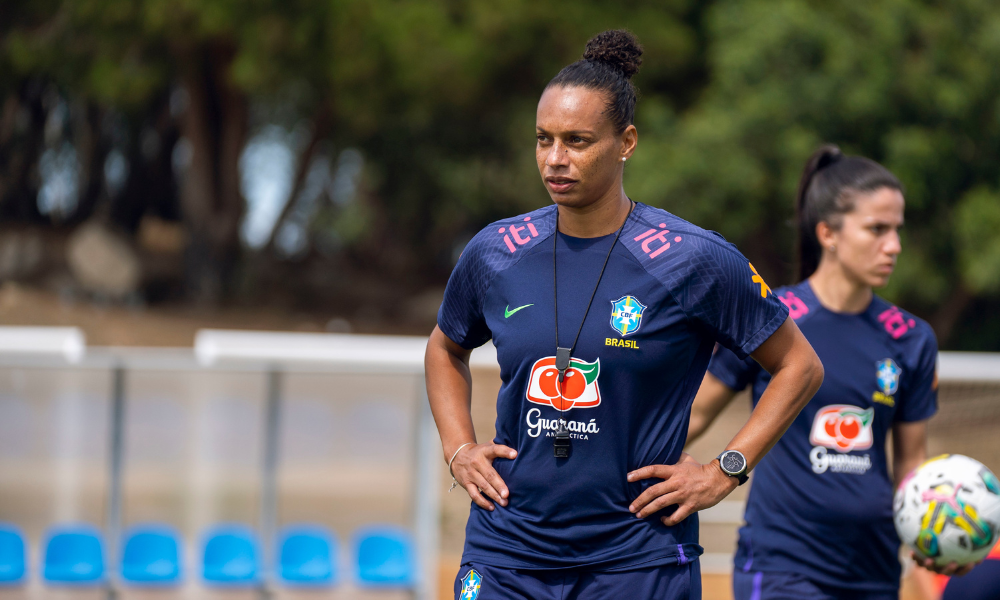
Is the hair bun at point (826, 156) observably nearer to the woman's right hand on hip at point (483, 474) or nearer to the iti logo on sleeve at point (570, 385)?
the iti logo on sleeve at point (570, 385)

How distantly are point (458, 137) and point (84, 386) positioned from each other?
58.8 feet

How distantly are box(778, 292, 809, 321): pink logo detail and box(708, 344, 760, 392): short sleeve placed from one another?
0.96 ft

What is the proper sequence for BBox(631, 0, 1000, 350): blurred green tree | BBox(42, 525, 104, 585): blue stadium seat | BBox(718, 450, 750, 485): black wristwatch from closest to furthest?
1. BBox(718, 450, 750, 485): black wristwatch
2. BBox(42, 525, 104, 585): blue stadium seat
3. BBox(631, 0, 1000, 350): blurred green tree

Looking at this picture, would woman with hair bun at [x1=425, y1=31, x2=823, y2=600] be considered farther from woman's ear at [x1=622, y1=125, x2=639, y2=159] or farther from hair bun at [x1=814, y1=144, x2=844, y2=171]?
hair bun at [x1=814, y1=144, x2=844, y2=171]

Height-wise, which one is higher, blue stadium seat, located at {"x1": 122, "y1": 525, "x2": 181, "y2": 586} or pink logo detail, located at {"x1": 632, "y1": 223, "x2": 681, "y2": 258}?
pink logo detail, located at {"x1": 632, "y1": 223, "x2": 681, "y2": 258}

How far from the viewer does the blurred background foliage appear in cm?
1550

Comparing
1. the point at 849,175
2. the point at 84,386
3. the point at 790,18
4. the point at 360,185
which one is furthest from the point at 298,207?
the point at 849,175

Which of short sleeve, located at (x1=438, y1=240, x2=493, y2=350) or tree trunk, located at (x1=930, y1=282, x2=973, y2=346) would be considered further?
tree trunk, located at (x1=930, y1=282, x2=973, y2=346)

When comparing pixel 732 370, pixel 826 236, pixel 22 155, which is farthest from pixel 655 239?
pixel 22 155

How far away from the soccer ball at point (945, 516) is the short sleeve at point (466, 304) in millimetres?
1634

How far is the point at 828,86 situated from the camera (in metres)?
15.5

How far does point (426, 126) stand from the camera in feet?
82.1

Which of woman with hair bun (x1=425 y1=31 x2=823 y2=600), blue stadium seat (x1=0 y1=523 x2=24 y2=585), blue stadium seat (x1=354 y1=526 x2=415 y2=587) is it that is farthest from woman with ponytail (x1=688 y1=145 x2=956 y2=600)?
blue stadium seat (x1=0 y1=523 x2=24 y2=585)

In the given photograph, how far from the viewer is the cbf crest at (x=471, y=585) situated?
2.60 meters
